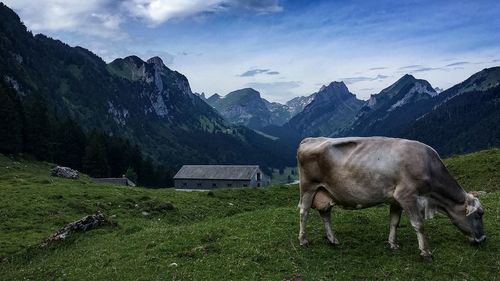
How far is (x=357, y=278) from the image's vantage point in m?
14.4

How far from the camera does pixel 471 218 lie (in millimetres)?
15742

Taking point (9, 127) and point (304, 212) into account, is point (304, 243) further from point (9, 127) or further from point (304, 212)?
point (9, 127)

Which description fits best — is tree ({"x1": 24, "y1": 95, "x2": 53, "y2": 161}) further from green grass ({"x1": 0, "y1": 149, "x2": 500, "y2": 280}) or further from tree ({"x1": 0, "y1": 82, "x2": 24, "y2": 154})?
green grass ({"x1": 0, "y1": 149, "x2": 500, "y2": 280})

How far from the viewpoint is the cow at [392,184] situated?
49.8 feet

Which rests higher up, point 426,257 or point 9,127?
point 9,127

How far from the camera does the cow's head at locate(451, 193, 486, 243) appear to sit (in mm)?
15617

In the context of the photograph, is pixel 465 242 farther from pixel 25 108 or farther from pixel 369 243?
pixel 25 108

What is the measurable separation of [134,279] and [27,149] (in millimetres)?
79995

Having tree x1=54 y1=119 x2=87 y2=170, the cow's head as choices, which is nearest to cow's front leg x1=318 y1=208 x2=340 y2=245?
the cow's head

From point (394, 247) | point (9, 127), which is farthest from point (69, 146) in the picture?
point (394, 247)

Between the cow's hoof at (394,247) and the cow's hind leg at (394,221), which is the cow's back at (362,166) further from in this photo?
the cow's hoof at (394,247)

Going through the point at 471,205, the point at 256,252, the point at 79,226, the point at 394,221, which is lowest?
the point at 79,226

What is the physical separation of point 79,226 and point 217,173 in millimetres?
121871

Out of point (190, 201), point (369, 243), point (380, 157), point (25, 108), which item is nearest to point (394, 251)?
point (369, 243)
